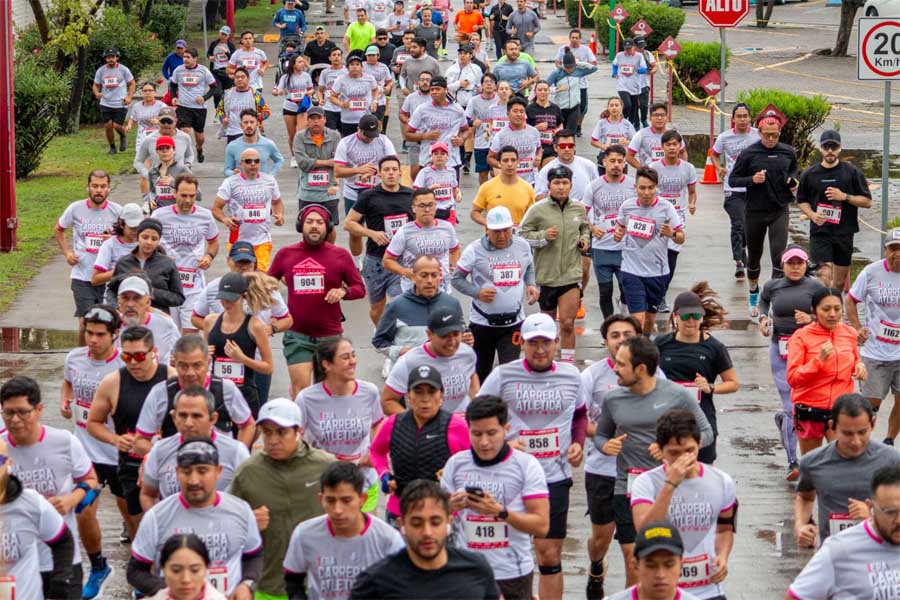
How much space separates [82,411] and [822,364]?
4.92 metres

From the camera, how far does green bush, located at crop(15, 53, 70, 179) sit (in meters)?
26.2

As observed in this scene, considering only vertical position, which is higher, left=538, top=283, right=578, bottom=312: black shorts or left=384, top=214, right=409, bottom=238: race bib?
left=384, top=214, right=409, bottom=238: race bib

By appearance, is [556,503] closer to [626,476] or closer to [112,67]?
[626,476]

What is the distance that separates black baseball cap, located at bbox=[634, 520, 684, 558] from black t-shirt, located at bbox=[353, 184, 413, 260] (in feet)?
27.8

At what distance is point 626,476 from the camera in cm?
945

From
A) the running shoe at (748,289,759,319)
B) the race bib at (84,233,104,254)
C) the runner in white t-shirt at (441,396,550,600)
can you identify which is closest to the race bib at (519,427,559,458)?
A: the runner in white t-shirt at (441,396,550,600)

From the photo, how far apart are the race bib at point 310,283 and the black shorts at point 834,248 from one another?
5917mm

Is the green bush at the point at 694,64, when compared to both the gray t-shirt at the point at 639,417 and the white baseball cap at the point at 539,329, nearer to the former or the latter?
the white baseball cap at the point at 539,329

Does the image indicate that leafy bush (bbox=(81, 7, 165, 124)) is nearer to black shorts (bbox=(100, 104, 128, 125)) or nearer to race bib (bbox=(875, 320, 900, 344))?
black shorts (bbox=(100, 104, 128, 125))

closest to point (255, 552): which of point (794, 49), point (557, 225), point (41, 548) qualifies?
point (41, 548)

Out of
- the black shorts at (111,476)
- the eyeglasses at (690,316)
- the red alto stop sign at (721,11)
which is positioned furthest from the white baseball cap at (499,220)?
the red alto stop sign at (721,11)

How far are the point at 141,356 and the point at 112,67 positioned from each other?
19.2m

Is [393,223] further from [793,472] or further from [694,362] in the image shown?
[694,362]

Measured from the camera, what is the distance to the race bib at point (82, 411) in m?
10.3
